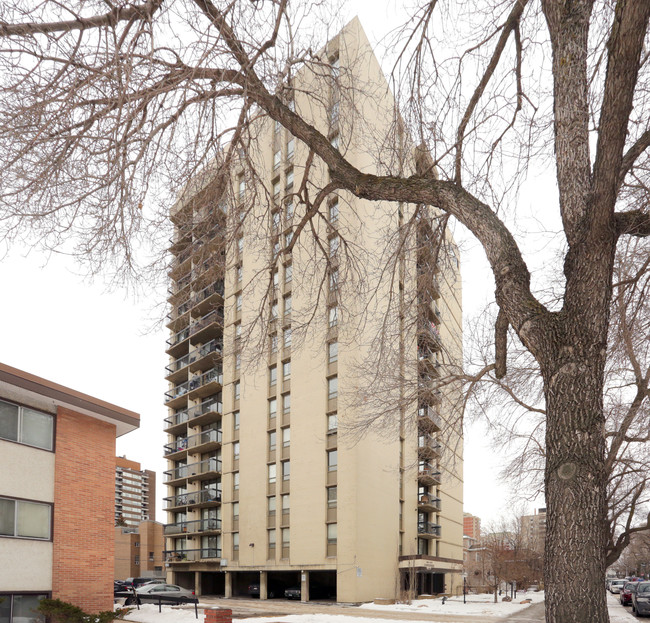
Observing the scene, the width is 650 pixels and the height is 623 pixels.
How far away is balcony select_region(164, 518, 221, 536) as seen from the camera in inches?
1975

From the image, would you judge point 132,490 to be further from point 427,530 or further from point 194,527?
point 427,530

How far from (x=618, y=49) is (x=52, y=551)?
17683mm

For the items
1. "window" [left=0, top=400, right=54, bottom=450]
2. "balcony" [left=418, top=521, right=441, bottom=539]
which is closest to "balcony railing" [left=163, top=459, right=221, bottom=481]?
"balcony" [left=418, top=521, right=441, bottom=539]

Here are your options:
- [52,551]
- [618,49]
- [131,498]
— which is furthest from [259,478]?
[131,498]

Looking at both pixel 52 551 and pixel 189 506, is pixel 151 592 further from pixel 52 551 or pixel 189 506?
pixel 52 551

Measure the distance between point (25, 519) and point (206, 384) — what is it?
3587cm

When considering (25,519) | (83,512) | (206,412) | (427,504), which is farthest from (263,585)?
(25,519)

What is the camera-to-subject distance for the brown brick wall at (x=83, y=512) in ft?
59.1

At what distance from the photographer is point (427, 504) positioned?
47.0 metres

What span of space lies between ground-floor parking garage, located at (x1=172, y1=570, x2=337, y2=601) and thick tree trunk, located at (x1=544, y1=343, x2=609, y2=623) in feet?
122

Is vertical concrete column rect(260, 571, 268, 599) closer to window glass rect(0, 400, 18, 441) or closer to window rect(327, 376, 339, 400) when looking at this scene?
window rect(327, 376, 339, 400)

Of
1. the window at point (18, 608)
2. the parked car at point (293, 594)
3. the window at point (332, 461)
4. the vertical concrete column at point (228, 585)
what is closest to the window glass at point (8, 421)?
the window at point (18, 608)

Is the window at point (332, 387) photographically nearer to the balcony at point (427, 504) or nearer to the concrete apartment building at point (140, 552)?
the balcony at point (427, 504)

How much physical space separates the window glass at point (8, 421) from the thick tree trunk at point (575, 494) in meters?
14.9
